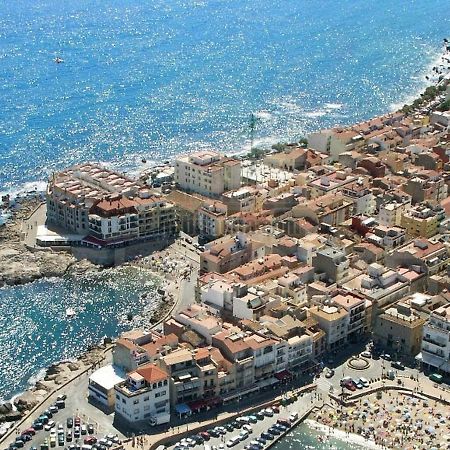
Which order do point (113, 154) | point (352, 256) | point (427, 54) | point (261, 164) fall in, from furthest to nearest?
point (427, 54), point (113, 154), point (261, 164), point (352, 256)

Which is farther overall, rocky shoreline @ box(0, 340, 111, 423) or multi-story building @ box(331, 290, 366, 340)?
multi-story building @ box(331, 290, 366, 340)

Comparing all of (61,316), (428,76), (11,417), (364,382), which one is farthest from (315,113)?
(11,417)

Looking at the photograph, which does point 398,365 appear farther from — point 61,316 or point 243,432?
point 61,316

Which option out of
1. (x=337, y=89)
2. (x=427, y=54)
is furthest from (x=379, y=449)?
(x=427, y=54)

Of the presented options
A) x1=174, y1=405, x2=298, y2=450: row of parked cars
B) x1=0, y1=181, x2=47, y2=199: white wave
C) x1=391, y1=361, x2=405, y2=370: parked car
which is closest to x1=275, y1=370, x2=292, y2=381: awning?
x1=174, y1=405, x2=298, y2=450: row of parked cars

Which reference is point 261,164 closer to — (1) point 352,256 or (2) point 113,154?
(2) point 113,154

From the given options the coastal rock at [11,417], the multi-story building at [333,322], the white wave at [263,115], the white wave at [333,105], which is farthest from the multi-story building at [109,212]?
the white wave at [333,105]

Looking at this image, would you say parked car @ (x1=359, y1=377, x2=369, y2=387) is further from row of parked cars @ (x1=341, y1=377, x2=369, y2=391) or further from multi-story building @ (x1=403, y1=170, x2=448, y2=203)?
multi-story building @ (x1=403, y1=170, x2=448, y2=203)
